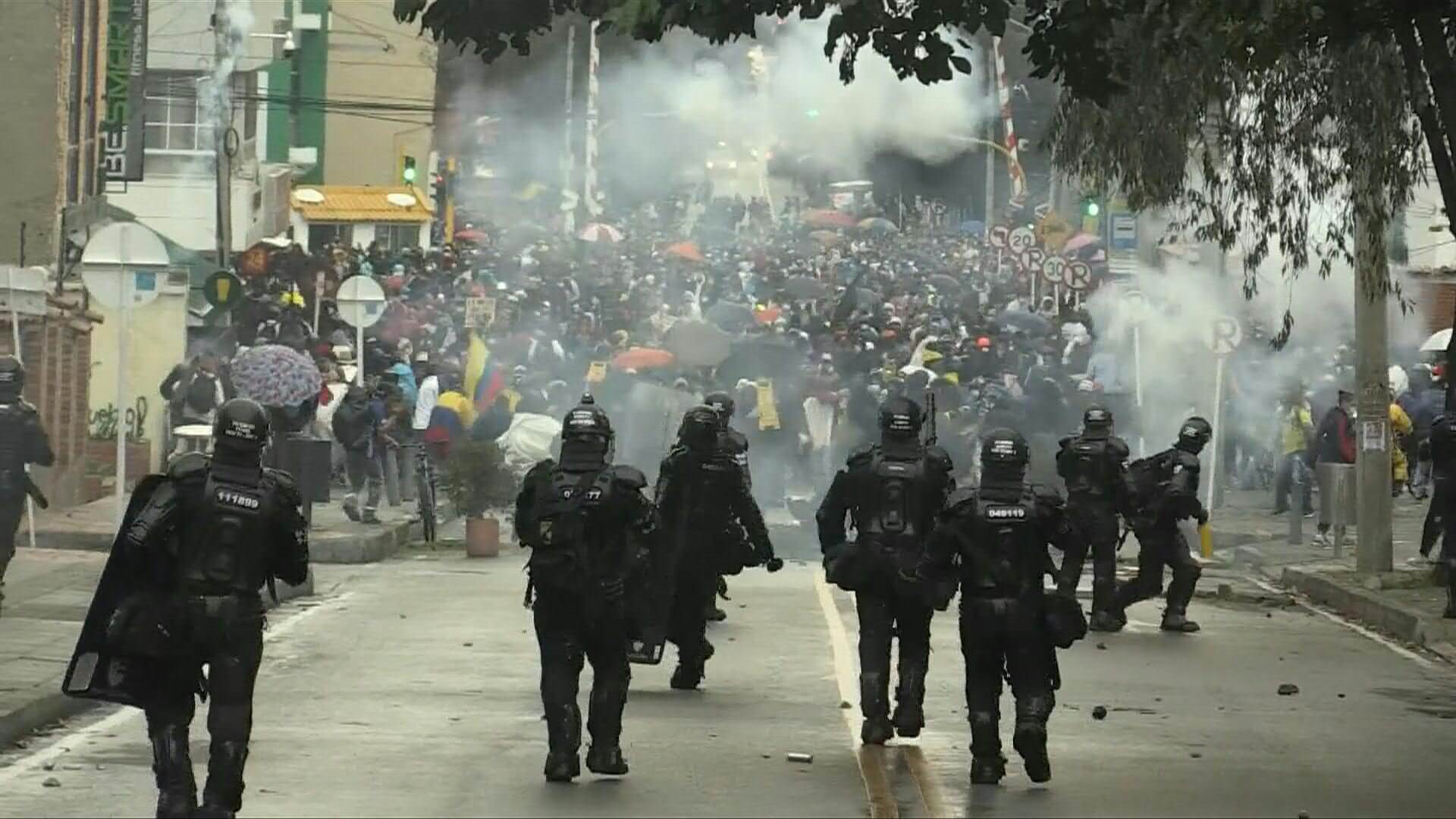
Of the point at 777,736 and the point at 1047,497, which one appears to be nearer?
the point at 1047,497

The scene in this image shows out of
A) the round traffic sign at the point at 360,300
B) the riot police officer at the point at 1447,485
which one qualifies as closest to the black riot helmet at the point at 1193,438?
the riot police officer at the point at 1447,485

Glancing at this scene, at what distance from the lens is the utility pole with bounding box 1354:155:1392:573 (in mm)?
23984

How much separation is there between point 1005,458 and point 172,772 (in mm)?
3814

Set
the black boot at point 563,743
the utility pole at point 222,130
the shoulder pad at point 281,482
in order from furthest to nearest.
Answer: the utility pole at point 222,130 < the black boot at point 563,743 < the shoulder pad at point 281,482

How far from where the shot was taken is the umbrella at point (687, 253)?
57.3 m

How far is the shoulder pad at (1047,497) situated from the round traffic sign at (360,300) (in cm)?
2081

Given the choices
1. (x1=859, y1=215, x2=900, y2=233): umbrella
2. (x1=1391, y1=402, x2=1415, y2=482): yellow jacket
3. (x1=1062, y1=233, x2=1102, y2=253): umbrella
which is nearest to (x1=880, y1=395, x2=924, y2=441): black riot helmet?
(x1=1391, y1=402, x2=1415, y2=482): yellow jacket

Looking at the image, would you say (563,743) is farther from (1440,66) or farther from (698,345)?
(698,345)

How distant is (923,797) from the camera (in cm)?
1104

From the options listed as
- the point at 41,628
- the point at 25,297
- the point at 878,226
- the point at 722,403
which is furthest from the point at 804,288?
the point at 41,628

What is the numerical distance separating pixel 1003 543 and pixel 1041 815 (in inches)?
49.9

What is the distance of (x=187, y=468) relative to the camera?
A: 30.6ft

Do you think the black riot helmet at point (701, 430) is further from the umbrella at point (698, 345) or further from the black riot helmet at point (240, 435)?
the umbrella at point (698, 345)

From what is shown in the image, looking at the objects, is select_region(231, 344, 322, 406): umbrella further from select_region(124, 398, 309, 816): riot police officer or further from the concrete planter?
select_region(124, 398, 309, 816): riot police officer
